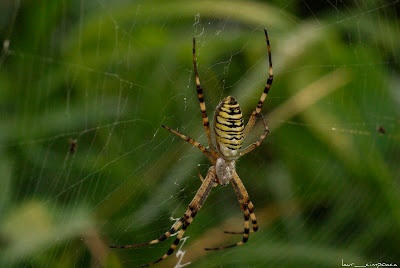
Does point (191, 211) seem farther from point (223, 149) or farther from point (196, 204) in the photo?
point (223, 149)

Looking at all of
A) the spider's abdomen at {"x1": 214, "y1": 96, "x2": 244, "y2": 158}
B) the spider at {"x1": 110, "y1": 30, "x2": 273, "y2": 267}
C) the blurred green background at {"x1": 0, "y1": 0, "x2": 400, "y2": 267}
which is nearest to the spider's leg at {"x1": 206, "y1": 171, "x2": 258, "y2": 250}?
the spider at {"x1": 110, "y1": 30, "x2": 273, "y2": 267}

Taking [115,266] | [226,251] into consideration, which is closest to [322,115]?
[226,251]

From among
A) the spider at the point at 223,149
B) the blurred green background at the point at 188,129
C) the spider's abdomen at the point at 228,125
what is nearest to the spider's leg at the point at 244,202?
the spider at the point at 223,149

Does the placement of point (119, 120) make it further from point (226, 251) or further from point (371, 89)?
point (371, 89)

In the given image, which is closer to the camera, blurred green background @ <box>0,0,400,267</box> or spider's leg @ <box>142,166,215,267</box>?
blurred green background @ <box>0,0,400,267</box>

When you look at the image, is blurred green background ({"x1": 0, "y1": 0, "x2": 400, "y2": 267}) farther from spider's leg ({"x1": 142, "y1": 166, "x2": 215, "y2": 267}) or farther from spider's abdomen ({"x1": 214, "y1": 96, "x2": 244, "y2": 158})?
spider's abdomen ({"x1": 214, "y1": 96, "x2": 244, "y2": 158})

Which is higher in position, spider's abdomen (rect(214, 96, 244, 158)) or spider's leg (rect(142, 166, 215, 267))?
spider's abdomen (rect(214, 96, 244, 158))
